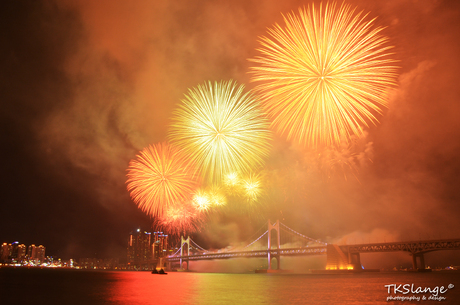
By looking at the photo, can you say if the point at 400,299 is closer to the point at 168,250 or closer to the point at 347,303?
the point at 347,303

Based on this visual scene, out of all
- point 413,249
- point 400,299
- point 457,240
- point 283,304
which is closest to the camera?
point 283,304

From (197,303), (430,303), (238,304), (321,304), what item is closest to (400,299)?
(430,303)

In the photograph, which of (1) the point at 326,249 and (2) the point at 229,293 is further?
(1) the point at 326,249

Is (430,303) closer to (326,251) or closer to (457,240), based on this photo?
(326,251)

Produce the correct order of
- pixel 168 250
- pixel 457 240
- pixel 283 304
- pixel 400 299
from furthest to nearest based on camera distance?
pixel 168 250
pixel 457 240
pixel 400 299
pixel 283 304

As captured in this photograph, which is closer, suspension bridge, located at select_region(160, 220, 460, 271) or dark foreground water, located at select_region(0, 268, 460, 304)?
dark foreground water, located at select_region(0, 268, 460, 304)

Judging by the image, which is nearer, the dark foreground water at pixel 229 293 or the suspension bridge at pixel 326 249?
the dark foreground water at pixel 229 293

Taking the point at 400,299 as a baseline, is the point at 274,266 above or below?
below

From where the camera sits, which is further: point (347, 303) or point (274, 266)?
point (274, 266)

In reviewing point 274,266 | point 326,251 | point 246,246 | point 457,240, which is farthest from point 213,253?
point 457,240
